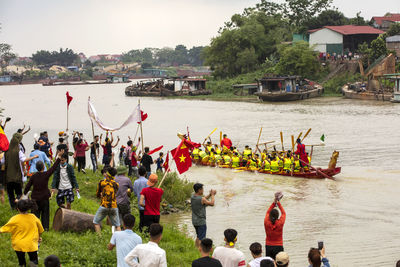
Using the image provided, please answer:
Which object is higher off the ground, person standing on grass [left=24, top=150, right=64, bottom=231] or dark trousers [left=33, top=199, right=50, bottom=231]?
person standing on grass [left=24, top=150, right=64, bottom=231]

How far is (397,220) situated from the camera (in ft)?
45.8

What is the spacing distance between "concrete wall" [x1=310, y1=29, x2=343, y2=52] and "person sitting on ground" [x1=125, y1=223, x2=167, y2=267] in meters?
61.7

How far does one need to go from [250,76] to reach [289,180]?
48.6 meters

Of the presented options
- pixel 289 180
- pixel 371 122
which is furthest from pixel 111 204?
pixel 371 122

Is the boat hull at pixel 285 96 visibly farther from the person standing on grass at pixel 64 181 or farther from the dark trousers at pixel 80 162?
the person standing on grass at pixel 64 181

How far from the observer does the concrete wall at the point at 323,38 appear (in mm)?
64262

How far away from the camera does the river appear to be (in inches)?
483

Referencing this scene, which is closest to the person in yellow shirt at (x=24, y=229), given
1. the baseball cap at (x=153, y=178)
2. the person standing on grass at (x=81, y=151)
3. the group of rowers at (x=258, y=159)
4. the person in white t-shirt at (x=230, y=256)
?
the baseball cap at (x=153, y=178)

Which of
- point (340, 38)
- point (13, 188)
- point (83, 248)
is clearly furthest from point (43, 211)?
point (340, 38)

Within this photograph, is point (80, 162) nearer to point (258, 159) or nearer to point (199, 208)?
point (258, 159)

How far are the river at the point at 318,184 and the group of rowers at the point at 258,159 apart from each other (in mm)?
398

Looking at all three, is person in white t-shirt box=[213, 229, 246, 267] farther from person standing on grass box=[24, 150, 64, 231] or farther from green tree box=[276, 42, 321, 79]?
green tree box=[276, 42, 321, 79]

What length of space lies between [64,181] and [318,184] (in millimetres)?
11102

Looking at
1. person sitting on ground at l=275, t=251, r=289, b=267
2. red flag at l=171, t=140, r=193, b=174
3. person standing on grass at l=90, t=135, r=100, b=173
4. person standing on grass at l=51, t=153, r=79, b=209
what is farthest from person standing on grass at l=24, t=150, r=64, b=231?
person standing on grass at l=90, t=135, r=100, b=173
